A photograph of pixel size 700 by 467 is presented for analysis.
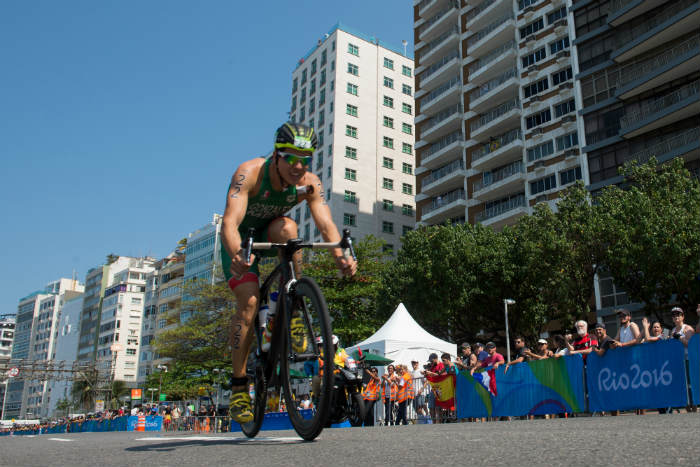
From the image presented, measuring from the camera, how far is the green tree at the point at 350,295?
143ft

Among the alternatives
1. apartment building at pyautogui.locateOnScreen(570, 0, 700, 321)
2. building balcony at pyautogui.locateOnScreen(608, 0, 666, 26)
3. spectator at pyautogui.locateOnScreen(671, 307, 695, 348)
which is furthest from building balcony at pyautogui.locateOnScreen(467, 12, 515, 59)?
spectator at pyautogui.locateOnScreen(671, 307, 695, 348)

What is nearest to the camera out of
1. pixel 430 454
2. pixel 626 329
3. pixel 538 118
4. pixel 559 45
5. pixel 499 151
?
pixel 430 454

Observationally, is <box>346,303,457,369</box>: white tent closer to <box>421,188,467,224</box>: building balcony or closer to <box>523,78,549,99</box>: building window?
<box>523,78,549,99</box>: building window

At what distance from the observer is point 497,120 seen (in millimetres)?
55688

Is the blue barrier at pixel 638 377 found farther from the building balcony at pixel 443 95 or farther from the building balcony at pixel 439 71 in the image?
the building balcony at pixel 439 71

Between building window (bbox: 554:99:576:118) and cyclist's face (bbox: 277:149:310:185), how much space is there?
4838 cm

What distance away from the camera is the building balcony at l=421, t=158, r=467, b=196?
197 feet

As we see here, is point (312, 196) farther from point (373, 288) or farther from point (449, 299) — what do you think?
point (373, 288)

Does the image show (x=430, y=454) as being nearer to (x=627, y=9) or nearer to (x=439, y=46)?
(x=627, y=9)

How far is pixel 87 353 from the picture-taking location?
420 feet

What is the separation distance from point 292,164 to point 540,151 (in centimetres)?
4914

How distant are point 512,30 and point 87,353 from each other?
107m

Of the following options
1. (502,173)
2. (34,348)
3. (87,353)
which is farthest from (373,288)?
(34,348)

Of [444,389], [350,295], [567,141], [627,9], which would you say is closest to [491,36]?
[567,141]
